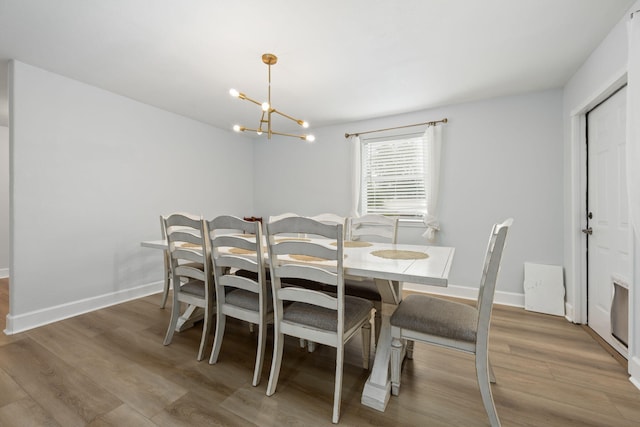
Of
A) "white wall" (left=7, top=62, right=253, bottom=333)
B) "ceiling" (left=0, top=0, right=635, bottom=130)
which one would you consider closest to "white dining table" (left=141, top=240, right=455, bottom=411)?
"ceiling" (left=0, top=0, right=635, bottom=130)

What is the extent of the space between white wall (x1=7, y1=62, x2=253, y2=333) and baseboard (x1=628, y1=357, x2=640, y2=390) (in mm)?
4403

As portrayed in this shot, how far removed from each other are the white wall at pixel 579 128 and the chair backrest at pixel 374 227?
1716 mm

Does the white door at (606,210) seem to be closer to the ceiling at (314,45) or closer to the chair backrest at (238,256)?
the ceiling at (314,45)

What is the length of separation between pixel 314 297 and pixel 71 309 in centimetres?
282

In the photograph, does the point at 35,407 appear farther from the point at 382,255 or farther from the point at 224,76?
the point at 224,76

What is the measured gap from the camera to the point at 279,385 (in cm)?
163

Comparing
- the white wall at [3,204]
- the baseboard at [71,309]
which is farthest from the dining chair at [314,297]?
the white wall at [3,204]

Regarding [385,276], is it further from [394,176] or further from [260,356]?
[394,176]

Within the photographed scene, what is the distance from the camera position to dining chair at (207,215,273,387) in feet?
5.27

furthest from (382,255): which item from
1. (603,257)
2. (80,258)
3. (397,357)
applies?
(80,258)

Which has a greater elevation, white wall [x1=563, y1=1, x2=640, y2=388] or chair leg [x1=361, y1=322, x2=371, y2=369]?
white wall [x1=563, y1=1, x2=640, y2=388]

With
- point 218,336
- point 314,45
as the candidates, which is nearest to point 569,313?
point 218,336

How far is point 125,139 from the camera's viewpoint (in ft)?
10.4

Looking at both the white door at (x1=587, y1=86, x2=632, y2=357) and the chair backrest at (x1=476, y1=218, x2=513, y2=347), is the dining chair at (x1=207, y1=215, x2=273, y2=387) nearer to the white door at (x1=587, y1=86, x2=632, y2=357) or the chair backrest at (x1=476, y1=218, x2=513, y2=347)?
the chair backrest at (x1=476, y1=218, x2=513, y2=347)
